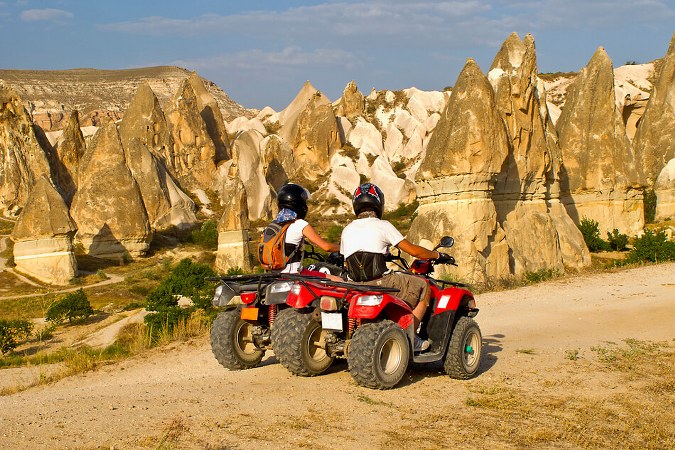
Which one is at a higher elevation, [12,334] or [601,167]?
[601,167]

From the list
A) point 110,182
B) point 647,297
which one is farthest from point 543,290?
point 110,182

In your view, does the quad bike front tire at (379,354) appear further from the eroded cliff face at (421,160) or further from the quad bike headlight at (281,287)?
the eroded cliff face at (421,160)

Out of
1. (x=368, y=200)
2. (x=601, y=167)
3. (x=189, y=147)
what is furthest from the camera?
(x=189, y=147)

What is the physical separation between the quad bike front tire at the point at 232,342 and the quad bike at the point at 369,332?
75 centimetres

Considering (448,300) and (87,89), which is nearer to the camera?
(448,300)

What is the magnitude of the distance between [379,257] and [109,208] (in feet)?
95.7

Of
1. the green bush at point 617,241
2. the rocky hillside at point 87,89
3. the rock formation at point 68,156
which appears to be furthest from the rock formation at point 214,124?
the rocky hillside at point 87,89

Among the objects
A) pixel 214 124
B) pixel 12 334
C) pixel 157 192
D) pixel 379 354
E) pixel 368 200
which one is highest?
pixel 214 124

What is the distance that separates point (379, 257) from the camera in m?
6.04

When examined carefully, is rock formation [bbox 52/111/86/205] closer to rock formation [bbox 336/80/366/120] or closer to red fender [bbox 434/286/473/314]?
rock formation [bbox 336/80/366/120]

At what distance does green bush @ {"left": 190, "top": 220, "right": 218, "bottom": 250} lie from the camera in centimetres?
3541

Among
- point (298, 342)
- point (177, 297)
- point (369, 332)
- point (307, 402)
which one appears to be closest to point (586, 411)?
point (369, 332)

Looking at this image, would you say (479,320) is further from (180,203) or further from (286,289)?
(180,203)

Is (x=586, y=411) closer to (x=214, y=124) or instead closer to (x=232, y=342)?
(x=232, y=342)
